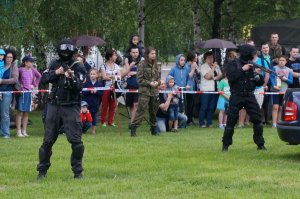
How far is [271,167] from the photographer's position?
477 inches

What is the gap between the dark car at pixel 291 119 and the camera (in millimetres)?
12602

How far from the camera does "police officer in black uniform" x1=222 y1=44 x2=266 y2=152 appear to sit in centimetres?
1389

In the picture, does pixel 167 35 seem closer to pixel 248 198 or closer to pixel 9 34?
pixel 9 34

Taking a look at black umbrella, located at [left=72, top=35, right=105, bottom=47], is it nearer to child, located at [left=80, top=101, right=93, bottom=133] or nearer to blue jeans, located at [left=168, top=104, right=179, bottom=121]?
blue jeans, located at [left=168, top=104, right=179, bottom=121]

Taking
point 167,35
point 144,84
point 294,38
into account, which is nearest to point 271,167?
point 144,84

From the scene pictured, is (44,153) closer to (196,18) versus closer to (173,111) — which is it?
(173,111)

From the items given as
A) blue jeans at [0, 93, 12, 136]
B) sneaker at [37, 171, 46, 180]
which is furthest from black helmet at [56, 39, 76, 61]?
blue jeans at [0, 93, 12, 136]

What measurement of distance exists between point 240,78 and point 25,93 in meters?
5.40

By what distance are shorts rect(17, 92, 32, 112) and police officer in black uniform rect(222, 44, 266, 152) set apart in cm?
498

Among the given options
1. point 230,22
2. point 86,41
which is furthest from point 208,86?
point 230,22

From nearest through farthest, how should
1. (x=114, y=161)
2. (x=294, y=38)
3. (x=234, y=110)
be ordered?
(x=114, y=161)
(x=234, y=110)
(x=294, y=38)

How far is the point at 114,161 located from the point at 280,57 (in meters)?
7.67

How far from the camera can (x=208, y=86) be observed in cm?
2034

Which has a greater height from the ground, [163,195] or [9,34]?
[9,34]
